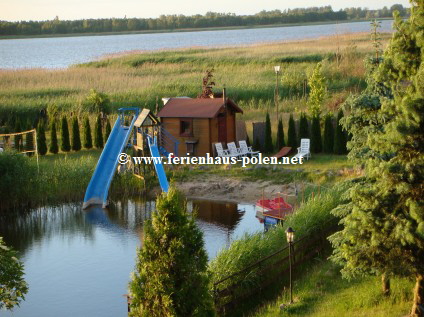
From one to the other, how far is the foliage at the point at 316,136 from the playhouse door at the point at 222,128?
10.9 ft

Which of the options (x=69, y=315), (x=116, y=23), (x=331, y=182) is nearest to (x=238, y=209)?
(x=331, y=182)

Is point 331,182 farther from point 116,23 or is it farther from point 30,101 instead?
point 116,23

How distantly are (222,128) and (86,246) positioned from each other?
987 cm

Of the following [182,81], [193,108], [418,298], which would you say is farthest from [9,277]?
[182,81]

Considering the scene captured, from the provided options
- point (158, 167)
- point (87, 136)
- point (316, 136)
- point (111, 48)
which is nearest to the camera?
point (158, 167)

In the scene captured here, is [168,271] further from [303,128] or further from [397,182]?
[303,128]

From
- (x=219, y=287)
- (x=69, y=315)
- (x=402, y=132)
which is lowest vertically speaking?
(x=69, y=315)

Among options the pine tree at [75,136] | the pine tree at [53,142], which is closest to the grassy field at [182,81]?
the pine tree at [75,136]

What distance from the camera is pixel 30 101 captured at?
126 ft

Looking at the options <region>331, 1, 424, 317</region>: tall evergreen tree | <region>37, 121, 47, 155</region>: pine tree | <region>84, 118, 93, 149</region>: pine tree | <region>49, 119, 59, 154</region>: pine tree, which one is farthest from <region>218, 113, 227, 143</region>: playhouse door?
<region>331, 1, 424, 317</region>: tall evergreen tree

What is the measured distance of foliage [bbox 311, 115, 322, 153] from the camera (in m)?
28.5

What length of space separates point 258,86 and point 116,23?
371ft

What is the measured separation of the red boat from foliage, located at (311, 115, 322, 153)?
6983 mm

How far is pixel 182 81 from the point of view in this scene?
4731cm
